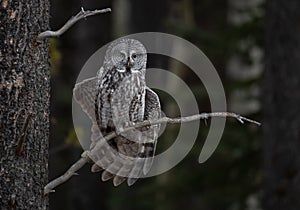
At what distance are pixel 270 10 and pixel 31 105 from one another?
5547 millimetres

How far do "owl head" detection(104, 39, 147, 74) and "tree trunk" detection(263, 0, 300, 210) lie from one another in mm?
3704

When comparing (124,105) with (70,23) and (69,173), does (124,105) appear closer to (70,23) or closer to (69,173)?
(69,173)

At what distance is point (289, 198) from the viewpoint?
9.20 metres

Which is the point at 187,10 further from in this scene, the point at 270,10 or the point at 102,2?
the point at 270,10

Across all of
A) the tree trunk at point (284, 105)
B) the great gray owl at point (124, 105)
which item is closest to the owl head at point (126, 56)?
the great gray owl at point (124, 105)

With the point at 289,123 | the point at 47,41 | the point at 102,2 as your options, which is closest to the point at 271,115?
the point at 289,123

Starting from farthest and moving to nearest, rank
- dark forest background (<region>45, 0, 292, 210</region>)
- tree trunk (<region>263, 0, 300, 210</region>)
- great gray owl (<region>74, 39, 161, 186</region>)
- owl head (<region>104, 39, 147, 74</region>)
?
dark forest background (<region>45, 0, 292, 210</region>), tree trunk (<region>263, 0, 300, 210</region>), owl head (<region>104, 39, 147, 74</region>), great gray owl (<region>74, 39, 161, 186</region>)

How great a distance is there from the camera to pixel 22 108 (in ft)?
14.2

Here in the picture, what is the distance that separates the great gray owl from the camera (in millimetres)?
5633

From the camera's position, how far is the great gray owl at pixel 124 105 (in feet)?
18.5

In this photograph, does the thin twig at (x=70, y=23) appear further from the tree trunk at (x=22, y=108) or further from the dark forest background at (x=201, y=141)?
A: the dark forest background at (x=201, y=141)

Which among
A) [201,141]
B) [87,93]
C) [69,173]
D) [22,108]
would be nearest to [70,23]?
[22,108]

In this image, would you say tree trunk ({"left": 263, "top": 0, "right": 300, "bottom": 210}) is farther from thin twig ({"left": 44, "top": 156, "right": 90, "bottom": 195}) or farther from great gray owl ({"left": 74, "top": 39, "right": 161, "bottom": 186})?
thin twig ({"left": 44, "top": 156, "right": 90, "bottom": 195})

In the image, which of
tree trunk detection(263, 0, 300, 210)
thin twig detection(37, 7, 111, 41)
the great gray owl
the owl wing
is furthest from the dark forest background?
thin twig detection(37, 7, 111, 41)
